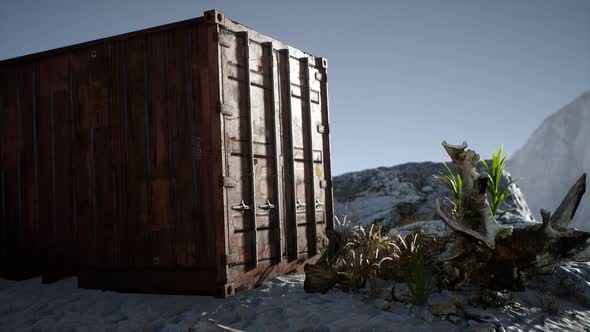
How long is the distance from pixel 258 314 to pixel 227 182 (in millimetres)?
1453

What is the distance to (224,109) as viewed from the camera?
572 centimetres

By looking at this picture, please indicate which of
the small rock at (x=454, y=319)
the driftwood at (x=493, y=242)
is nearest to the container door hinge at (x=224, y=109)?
the driftwood at (x=493, y=242)

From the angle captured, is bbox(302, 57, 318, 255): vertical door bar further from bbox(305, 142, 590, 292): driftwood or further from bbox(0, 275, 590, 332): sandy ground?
bbox(305, 142, 590, 292): driftwood

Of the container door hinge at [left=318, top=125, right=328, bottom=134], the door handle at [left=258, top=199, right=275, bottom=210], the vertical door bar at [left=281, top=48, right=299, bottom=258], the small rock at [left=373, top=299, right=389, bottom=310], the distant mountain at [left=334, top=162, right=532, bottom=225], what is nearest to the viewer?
the small rock at [left=373, top=299, right=389, bottom=310]

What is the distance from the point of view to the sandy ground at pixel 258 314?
503 centimetres

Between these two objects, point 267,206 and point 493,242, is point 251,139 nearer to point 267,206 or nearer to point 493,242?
point 267,206

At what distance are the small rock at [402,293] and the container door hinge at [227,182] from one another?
2.14 meters

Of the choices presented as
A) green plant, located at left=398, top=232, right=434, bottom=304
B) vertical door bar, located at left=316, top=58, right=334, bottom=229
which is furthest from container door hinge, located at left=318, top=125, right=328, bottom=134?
green plant, located at left=398, top=232, right=434, bottom=304

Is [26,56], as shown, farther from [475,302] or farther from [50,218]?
[475,302]

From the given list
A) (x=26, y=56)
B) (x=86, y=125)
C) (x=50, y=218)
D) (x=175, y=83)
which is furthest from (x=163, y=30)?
(x=50, y=218)

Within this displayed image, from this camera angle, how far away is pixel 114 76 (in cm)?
642

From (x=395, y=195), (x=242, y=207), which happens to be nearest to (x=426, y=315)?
(x=242, y=207)

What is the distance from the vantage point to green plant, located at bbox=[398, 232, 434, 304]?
542 centimetres

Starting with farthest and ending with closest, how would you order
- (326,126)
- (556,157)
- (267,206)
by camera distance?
(556,157)
(326,126)
(267,206)
